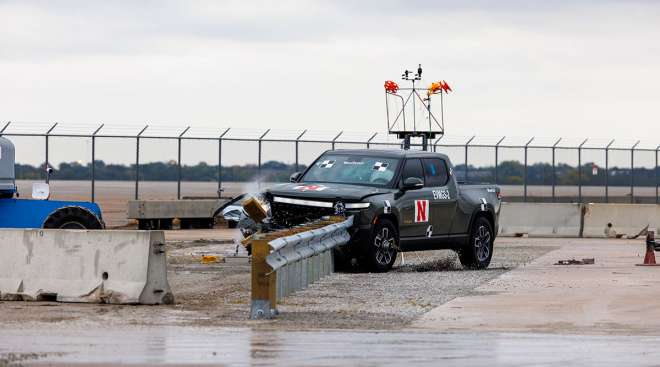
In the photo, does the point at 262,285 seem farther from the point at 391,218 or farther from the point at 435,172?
the point at 435,172

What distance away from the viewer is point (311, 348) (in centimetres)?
1255

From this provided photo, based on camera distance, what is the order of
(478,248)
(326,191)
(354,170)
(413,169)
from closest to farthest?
(326,191) < (354,170) < (413,169) < (478,248)

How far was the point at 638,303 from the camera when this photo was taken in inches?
686

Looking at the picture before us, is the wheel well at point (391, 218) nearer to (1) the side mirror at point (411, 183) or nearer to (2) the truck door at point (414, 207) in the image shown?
(2) the truck door at point (414, 207)

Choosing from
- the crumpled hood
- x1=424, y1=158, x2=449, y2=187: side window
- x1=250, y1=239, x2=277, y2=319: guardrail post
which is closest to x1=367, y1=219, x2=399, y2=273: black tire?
the crumpled hood

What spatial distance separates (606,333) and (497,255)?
1445 cm

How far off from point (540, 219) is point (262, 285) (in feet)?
78.8

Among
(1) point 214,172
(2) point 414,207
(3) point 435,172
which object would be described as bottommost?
(2) point 414,207

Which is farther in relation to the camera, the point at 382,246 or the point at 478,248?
the point at 478,248

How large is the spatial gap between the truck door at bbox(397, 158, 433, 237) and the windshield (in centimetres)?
28

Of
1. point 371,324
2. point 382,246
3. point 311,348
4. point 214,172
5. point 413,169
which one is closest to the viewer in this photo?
point 311,348

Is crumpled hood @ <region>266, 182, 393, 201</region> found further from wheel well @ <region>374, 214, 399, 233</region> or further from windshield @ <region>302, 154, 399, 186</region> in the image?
wheel well @ <region>374, 214, 399, 233</region>

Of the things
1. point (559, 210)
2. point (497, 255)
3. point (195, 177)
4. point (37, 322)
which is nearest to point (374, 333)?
point (37, 322)

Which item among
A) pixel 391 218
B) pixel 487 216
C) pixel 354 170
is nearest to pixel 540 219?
pixel 487 216
